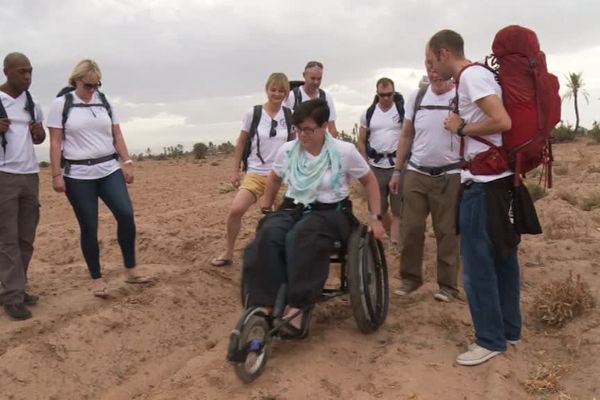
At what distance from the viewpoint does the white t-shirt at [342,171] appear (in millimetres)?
4395

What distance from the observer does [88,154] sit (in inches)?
207

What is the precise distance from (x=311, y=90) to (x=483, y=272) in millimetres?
3327

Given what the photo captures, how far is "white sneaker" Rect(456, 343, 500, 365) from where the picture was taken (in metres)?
3.87

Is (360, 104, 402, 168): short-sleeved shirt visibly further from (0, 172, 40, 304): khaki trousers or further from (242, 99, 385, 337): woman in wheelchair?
(0, 172, 40, 304): khaki trousers

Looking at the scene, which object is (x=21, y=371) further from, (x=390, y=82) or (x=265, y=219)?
(x=390, y=82)

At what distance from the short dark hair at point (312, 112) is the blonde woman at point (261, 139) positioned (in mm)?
1680

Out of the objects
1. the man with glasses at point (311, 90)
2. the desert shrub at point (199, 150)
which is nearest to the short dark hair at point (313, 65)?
the man with glasses at point (311, 90)

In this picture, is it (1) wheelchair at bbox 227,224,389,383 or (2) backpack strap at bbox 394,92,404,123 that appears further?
(2) backpack strap at bbox 394,92,404,123

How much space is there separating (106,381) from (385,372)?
199 cm

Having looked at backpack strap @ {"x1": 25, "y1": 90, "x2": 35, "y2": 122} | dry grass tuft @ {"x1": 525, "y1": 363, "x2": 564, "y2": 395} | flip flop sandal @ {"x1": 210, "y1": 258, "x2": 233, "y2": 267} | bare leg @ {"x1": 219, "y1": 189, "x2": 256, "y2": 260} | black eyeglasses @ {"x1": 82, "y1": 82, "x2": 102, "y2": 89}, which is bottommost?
dry grass tuft @ {"x1": 525, "y1": 363, "x2": 564, "y2": 395}

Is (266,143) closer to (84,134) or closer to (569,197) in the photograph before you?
(84,134)

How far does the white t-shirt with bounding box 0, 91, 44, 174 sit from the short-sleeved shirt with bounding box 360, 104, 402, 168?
353cm

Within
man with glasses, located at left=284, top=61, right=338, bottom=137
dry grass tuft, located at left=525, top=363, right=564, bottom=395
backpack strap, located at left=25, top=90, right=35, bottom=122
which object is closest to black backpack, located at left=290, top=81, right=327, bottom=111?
man with glasses, located at left=284, top=61, right=338, bottom=137

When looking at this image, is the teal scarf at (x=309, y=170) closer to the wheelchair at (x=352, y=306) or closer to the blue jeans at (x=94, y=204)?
→ the wheelchair at (x=352, y=306)
